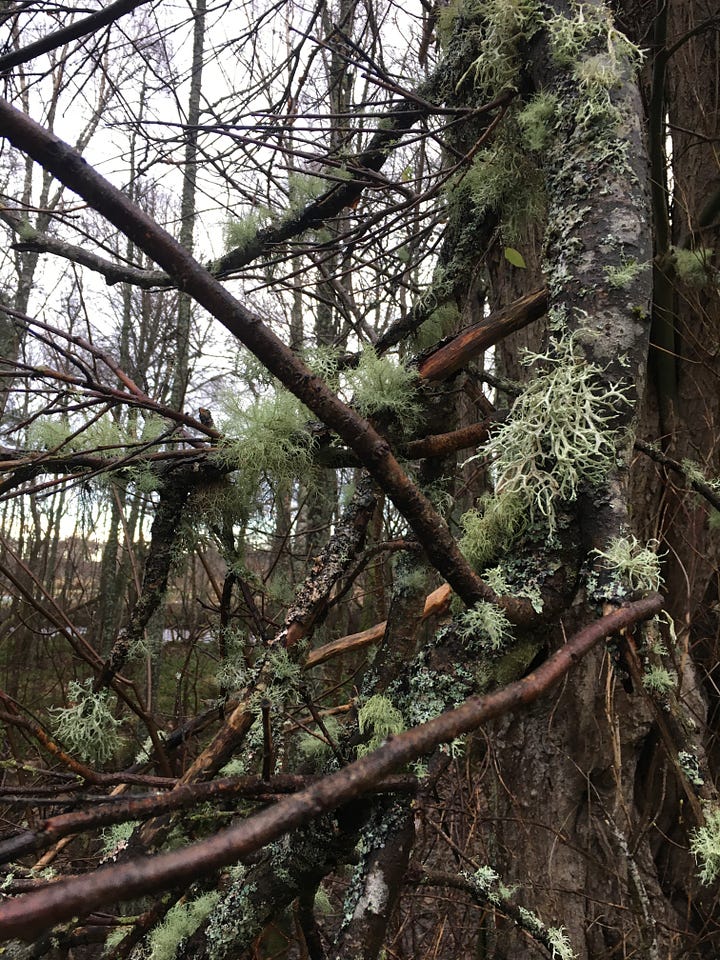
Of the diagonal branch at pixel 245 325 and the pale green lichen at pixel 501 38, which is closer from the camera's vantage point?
the diagonal branch at pixel 245 325

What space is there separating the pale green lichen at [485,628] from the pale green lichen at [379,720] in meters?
0.18

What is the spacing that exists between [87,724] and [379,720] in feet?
2.42

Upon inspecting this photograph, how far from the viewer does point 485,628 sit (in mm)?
896

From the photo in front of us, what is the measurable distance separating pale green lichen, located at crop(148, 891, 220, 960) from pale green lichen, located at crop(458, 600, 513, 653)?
1.05 metres

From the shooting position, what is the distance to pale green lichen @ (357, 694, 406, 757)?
99cm

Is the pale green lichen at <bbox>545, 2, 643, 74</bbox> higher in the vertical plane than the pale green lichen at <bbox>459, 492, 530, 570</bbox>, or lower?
higher

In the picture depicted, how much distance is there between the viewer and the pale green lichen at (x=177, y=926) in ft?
4.51

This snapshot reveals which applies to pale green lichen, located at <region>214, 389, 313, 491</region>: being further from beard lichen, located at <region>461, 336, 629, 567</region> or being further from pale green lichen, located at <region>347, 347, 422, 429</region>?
beard lichen, located at <region>461, 336, 629, 567</region>

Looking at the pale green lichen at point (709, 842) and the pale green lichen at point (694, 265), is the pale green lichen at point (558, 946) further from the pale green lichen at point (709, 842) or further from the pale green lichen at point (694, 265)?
the pale green lichen at point (694, 265)

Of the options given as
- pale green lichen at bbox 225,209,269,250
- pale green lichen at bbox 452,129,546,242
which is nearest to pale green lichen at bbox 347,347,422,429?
pale green lichen at bbox 452,129,546,242

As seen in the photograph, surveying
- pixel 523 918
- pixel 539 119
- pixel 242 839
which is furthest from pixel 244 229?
pixel 523 918

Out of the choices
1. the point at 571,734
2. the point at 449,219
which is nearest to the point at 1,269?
the point at 449,219

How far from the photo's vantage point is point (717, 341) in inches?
99.7

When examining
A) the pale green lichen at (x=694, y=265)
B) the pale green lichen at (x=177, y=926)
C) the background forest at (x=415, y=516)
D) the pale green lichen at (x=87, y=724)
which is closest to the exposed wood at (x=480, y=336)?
the background forest at (x=415, y=516)
